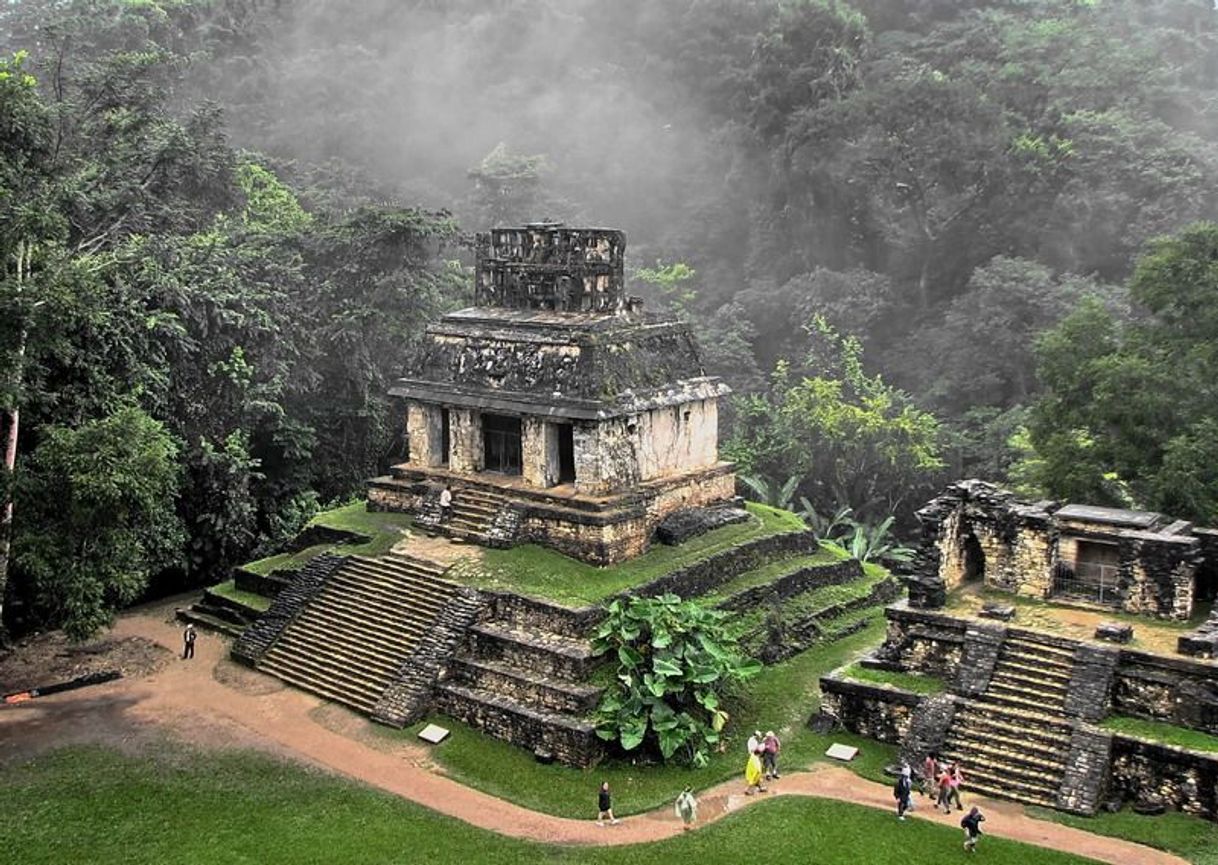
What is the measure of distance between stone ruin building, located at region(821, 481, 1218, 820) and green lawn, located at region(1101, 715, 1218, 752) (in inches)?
4.1

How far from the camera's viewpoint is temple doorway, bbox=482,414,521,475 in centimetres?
2022

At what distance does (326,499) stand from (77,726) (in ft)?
38.1

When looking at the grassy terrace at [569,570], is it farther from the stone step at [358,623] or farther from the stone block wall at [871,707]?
the stone block wall at [871,707]

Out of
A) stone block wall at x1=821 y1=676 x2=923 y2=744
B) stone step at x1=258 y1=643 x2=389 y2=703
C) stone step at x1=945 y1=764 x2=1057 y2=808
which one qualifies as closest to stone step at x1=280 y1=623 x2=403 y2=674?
stone step at x1=258 y1=643 x2=389 y2=703

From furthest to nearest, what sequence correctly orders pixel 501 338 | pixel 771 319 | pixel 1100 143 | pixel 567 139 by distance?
pixel 567 139 < pixel 771 319 < pixel 1100 143 < pixel 501 338

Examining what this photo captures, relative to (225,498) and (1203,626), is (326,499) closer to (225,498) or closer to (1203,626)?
(225,498)

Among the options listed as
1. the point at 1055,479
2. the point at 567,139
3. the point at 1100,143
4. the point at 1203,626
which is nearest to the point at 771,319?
the point at 1100,143

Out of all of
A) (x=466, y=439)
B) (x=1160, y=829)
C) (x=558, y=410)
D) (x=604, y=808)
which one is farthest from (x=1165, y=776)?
(x=466, y=439)

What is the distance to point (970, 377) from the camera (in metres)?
32.5

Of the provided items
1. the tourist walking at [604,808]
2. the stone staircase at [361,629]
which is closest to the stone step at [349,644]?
the stone staircase at [361,629]

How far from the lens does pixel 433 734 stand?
1571 cm

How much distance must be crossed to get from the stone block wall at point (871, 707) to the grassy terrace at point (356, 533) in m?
7.48

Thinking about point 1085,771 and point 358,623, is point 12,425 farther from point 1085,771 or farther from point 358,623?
point 1085,771

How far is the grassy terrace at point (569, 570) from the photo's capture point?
17.1 m
